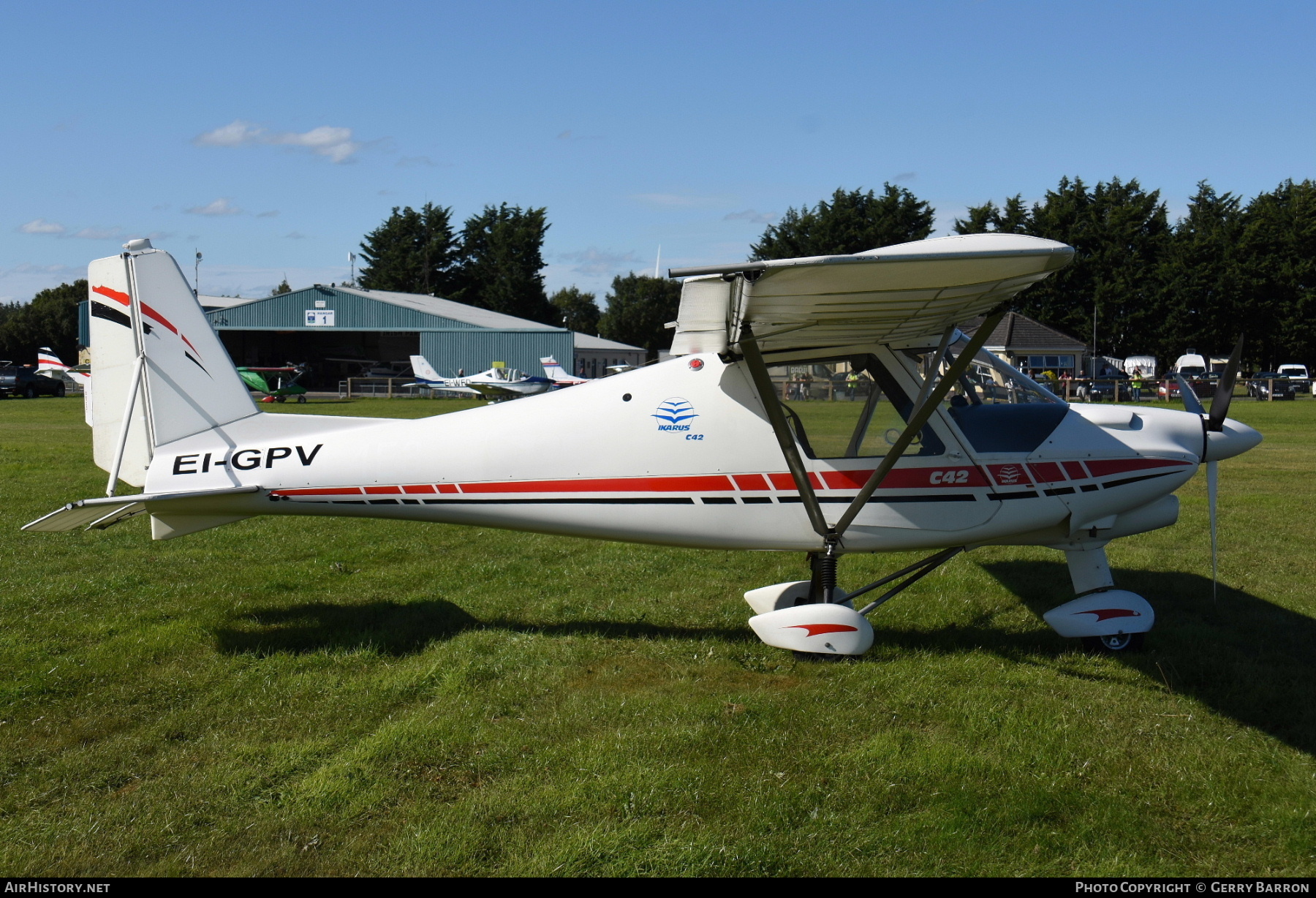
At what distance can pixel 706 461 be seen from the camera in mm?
5734

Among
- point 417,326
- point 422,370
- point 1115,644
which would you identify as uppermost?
point 417,326

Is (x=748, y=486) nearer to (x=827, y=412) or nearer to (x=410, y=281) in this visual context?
(x=827, y=412)

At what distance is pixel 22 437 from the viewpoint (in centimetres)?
2161

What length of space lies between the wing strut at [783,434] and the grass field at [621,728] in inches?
35.8

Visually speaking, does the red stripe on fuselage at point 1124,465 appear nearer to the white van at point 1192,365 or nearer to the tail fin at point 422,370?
the tail fin at point 422,370

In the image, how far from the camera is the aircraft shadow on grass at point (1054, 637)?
17.3ft

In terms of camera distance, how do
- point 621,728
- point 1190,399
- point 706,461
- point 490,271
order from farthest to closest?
1. point 490,271
2. point 1190,399
3. point 706,461
4. point 621,728

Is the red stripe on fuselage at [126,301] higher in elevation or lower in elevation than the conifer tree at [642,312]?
lower

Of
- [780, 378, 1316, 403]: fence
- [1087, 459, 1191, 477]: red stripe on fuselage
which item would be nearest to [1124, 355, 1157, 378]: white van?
[780, 378, 1316, 403]: fence

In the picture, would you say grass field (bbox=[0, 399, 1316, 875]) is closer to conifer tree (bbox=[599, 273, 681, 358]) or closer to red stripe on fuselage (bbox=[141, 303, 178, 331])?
red stripe on fuselage (bbox=[141, 303, 178, 331])

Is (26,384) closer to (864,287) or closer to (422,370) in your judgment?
(422,370)

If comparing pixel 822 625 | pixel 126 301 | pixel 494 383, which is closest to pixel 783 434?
pixel 822 625

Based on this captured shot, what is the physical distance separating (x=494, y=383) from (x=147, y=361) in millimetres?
37152

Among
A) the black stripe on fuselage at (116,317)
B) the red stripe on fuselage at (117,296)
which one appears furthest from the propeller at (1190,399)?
the red stripe on fuselage at (117,296)
